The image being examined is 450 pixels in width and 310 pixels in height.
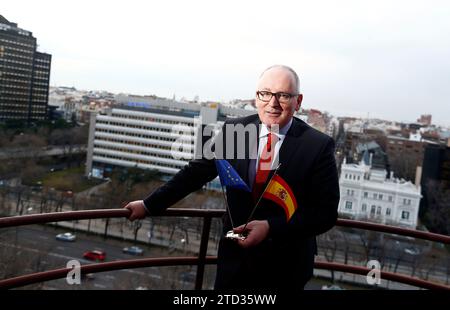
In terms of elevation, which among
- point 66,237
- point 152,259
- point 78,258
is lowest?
point 78,258

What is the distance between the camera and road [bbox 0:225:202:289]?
7.34 meters

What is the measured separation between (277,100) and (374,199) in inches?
490

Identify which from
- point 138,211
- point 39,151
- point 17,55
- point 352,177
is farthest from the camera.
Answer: point 39,151

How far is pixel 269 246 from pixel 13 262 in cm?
710

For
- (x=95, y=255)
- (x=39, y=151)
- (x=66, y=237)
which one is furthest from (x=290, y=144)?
(x=39, y=151)

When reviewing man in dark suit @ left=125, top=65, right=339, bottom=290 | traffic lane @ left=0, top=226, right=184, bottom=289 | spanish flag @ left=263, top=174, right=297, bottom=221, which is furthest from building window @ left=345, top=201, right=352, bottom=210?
spanish flag @ left=263, top=174, right=297, bottom=221

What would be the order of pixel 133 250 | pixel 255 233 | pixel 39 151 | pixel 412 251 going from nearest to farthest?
pixel 255 233
pixel 133 250
pixel 412 251
pixel 39 151

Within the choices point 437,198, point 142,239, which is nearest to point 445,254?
point 437,198

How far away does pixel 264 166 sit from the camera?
0.86 m

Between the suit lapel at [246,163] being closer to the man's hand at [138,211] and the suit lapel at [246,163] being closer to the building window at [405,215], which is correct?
the man's hand at [138,211]

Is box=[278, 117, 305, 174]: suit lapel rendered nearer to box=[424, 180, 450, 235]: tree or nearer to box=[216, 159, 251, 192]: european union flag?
box=[216, 159, 251, 192]: european union flag

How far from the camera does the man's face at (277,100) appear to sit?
84cm

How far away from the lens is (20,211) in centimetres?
1016

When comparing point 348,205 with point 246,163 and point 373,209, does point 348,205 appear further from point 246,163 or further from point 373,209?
point 246,163
